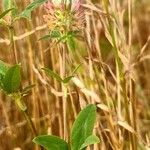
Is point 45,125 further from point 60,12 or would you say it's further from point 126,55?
point 60,12

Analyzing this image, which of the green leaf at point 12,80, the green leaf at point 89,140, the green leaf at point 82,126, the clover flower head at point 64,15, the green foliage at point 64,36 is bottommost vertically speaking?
the green leaf at point 89,140

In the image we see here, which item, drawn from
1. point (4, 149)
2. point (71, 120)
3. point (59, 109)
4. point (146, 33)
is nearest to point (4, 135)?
point (4, 149)

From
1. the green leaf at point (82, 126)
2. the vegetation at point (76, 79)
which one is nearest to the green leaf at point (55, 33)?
the vegetation at point (76, 79)

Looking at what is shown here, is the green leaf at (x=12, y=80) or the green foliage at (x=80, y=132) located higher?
the green leaf at (x=12, y=80)

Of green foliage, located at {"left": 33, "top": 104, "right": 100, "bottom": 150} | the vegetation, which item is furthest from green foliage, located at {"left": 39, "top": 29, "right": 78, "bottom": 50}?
green foliage, located at {"left": 33, "top": 104, "right": 100, "bottom": 150}

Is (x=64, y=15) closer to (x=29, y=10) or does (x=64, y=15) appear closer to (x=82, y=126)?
(x=29, y=10)

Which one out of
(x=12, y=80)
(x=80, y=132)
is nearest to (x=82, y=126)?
(x=80, y=132)

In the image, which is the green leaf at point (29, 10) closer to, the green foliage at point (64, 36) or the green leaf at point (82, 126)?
the green foliage at point (64, 36)
